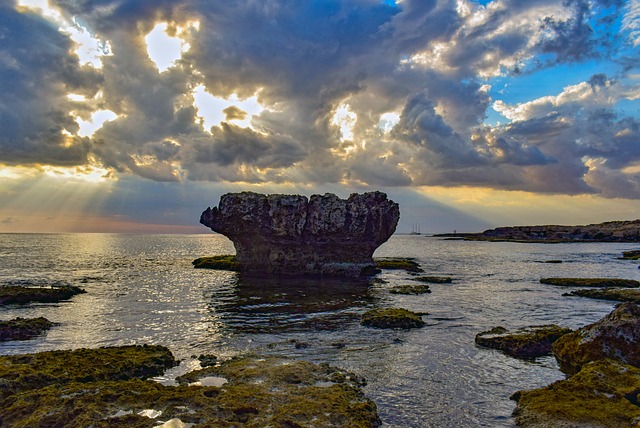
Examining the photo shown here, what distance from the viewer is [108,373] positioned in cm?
1550

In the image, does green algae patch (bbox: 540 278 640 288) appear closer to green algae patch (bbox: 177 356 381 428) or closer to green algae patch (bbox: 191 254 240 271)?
green algae patch (bbox: 177 356 381 428)

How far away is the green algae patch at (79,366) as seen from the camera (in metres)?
14.0

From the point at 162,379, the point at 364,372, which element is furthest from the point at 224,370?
the point at 364,372

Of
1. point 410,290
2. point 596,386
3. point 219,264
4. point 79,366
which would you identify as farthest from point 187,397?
point 219,264

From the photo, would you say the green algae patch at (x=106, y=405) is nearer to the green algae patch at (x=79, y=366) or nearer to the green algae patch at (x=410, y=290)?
the green algae patch at (x=79, y=366)

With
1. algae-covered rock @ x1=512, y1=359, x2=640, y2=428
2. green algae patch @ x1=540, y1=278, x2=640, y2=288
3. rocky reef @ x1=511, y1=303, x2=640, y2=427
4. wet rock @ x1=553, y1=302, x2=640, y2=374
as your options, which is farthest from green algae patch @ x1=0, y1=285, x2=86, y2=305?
green algae patch @ x1=540, y1=278, x2=640, y2=288

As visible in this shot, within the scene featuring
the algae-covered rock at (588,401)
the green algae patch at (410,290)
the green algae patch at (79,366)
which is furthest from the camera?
the green algae patch at (410,290)

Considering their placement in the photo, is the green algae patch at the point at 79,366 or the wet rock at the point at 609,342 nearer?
the green algae patch at the point at 79,366

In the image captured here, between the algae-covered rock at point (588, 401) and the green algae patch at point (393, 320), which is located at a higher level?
the algae-covered rock at point (588, 401)

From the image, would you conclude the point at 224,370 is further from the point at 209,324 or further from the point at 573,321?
the point at 573,321

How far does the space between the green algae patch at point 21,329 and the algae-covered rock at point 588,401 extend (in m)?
25.6

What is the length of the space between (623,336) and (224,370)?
17343 mm

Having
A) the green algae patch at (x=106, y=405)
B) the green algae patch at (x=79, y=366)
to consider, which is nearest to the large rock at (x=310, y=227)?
the green algae patch at (x=79, y=366)

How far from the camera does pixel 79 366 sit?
1577cm
